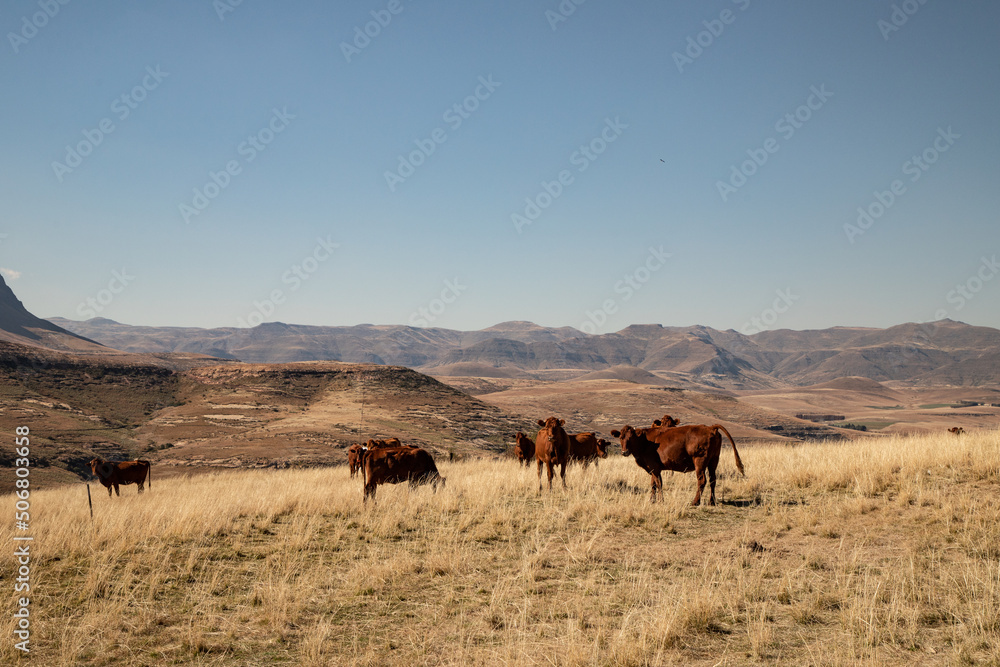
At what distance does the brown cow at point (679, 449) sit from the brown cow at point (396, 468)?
4.47 metres

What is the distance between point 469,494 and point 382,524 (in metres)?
2.63

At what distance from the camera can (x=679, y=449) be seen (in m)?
10.1

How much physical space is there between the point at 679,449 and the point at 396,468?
240 inches

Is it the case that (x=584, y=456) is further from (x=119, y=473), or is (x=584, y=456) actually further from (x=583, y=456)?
(x=119, y=473)

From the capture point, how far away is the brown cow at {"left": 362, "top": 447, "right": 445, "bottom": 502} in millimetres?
11531

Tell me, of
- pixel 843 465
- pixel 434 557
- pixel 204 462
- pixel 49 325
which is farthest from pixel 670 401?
pixel 49 325

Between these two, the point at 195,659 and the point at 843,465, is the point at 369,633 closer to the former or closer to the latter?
the point at 195,659

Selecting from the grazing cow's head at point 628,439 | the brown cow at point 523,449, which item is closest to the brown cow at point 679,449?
Answer: the grazing cow's head at point 628,439

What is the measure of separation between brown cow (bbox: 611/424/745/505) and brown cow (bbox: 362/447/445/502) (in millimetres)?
4472

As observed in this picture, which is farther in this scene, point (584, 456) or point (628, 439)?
point (584, 456)

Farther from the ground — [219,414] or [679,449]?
[679,449]

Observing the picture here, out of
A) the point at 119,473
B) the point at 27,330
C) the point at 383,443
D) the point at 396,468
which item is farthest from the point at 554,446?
the point at 27,330

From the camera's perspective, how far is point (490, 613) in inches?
215

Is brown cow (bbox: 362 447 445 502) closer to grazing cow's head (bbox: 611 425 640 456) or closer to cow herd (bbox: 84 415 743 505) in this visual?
cow herd (bbox: 84 415 743 505)
